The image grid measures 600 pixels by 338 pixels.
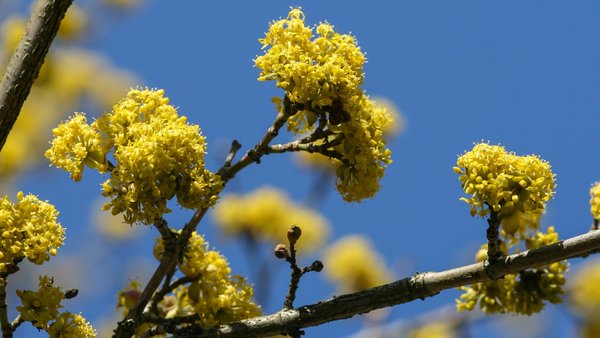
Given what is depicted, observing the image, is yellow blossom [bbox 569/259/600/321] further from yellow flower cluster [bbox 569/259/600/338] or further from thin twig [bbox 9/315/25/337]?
thin twig [bbox 9/315/25/337]

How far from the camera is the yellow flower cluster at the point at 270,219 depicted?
7.77 m

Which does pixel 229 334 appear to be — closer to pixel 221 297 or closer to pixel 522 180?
pixel 221 297

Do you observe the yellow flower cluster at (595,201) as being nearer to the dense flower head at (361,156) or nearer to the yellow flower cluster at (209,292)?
the dense flower head at (361,156)

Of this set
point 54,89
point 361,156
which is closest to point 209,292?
point 361,156

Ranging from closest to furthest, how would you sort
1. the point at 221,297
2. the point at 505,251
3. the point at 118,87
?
the point at 221,297, the point at 505,251, the point at 118,87

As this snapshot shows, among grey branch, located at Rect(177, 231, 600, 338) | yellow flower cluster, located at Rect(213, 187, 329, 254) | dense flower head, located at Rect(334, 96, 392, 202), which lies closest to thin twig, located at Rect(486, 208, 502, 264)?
grey branch, located at Rect(177, 231, 600, 338)

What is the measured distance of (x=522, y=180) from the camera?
3.53m

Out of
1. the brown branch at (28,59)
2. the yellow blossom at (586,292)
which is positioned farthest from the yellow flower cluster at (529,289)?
the brown branch at (28,59)

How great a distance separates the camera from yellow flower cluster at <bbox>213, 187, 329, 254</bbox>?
25.5 ft

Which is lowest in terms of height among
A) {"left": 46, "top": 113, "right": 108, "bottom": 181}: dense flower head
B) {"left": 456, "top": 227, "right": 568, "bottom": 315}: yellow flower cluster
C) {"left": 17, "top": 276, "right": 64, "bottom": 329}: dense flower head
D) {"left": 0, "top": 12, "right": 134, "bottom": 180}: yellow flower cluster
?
{"left": 17, "top": 276, "right": 64, "bottom": 329}: dense flower head

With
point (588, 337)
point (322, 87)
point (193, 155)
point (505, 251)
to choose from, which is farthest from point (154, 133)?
point (588, 337)

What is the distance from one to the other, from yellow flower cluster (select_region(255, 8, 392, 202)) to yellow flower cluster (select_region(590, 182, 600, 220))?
962 mm

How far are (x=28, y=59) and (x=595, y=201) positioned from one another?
2.59 m

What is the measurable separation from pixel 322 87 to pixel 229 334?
110cm
